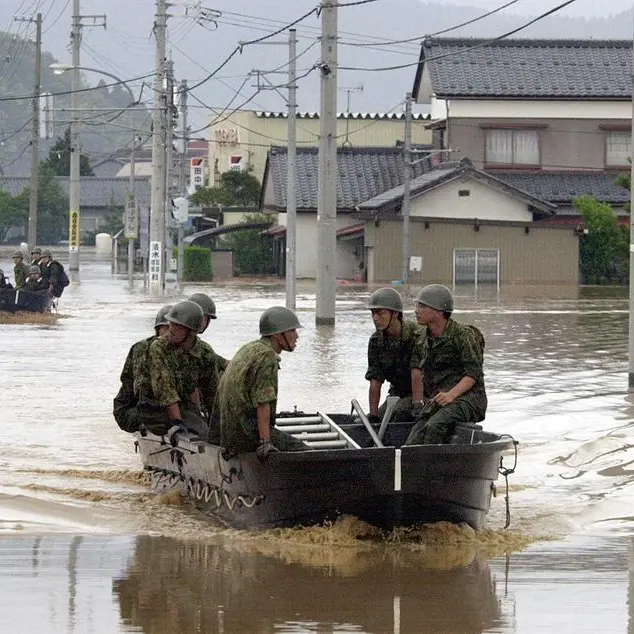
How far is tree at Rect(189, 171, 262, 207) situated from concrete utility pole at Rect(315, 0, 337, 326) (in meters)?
48.9

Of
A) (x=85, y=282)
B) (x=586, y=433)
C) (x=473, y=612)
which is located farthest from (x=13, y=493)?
(x=85, y=282)

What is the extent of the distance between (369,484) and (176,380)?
2.72m

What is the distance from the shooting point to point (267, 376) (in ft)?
34.0

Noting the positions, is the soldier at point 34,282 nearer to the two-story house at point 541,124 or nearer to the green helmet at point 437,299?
the green helmet at point 437,299

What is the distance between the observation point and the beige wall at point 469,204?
56656 millimetres

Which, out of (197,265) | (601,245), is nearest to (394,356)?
(601,245)

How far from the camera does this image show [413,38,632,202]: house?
195 ft

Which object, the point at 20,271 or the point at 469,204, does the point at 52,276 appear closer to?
the point at 20,271

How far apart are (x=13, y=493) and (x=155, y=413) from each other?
131 cm

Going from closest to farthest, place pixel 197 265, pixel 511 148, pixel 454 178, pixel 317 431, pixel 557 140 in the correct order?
pixel 317 431, pixel 454 178, pixel 557 140, pixel 511 148, pixel 197 265

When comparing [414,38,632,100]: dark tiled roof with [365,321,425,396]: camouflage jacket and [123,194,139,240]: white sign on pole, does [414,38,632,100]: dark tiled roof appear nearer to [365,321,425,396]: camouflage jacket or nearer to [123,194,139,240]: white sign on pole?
[123,194,139,240]: white sign on pole

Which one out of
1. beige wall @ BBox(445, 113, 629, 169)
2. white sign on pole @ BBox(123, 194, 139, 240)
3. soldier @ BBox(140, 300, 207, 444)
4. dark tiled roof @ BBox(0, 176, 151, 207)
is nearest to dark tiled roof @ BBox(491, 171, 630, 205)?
beige wall @ BBox(445, 113, 629, 169)

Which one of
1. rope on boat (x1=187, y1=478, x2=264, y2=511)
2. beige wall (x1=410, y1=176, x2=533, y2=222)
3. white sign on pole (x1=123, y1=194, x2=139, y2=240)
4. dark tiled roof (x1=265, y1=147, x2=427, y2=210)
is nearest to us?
rope on boat (x1=187, y1=478, x2=264, y2=511)

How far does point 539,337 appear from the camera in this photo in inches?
1148
